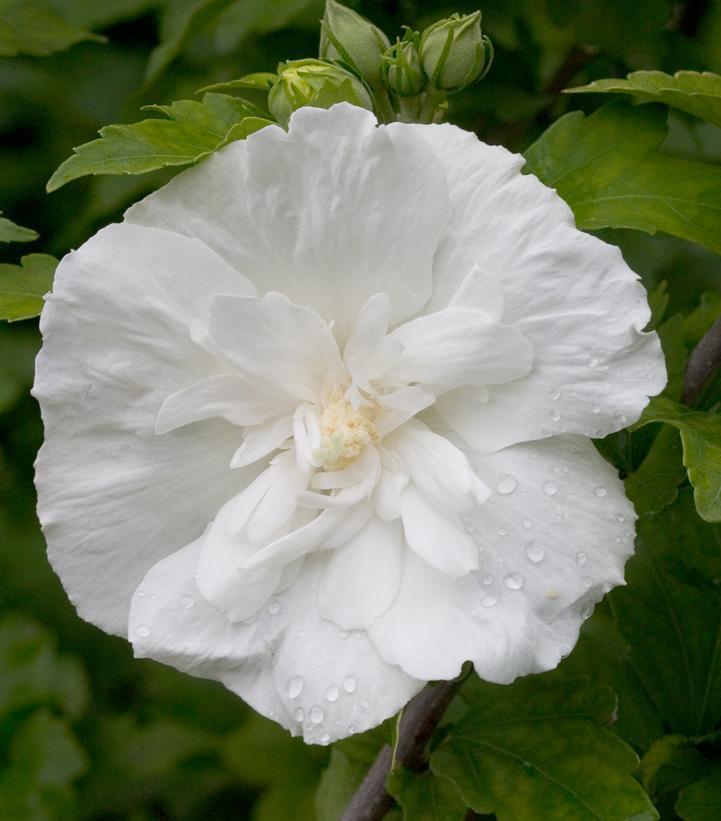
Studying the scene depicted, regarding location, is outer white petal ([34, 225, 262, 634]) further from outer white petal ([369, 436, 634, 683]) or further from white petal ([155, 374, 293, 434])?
outer white petal ([369, 436, 634, 683])

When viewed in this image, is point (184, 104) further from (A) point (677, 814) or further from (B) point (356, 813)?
(A) point (677, 814)

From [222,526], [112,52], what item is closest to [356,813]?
[222,526]

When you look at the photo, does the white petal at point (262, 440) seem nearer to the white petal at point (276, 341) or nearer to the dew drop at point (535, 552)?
the white petal at point (276, 341)

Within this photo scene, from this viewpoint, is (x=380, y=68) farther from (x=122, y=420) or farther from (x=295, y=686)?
(x=295, y=686)

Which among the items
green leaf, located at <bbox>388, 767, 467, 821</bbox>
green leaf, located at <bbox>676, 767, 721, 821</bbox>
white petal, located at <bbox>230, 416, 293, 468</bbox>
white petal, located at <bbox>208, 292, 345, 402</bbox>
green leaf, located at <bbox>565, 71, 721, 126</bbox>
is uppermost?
green leaf, located at <bbox>565, 71, 721, 126</bbox>

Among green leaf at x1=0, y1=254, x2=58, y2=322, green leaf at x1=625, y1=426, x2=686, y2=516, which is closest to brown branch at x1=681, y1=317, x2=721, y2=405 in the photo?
green leaf at x1=625, y1=426, x2=686, y2=516

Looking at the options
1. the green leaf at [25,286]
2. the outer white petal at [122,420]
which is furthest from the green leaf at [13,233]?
the outer white petal at [122,420]
